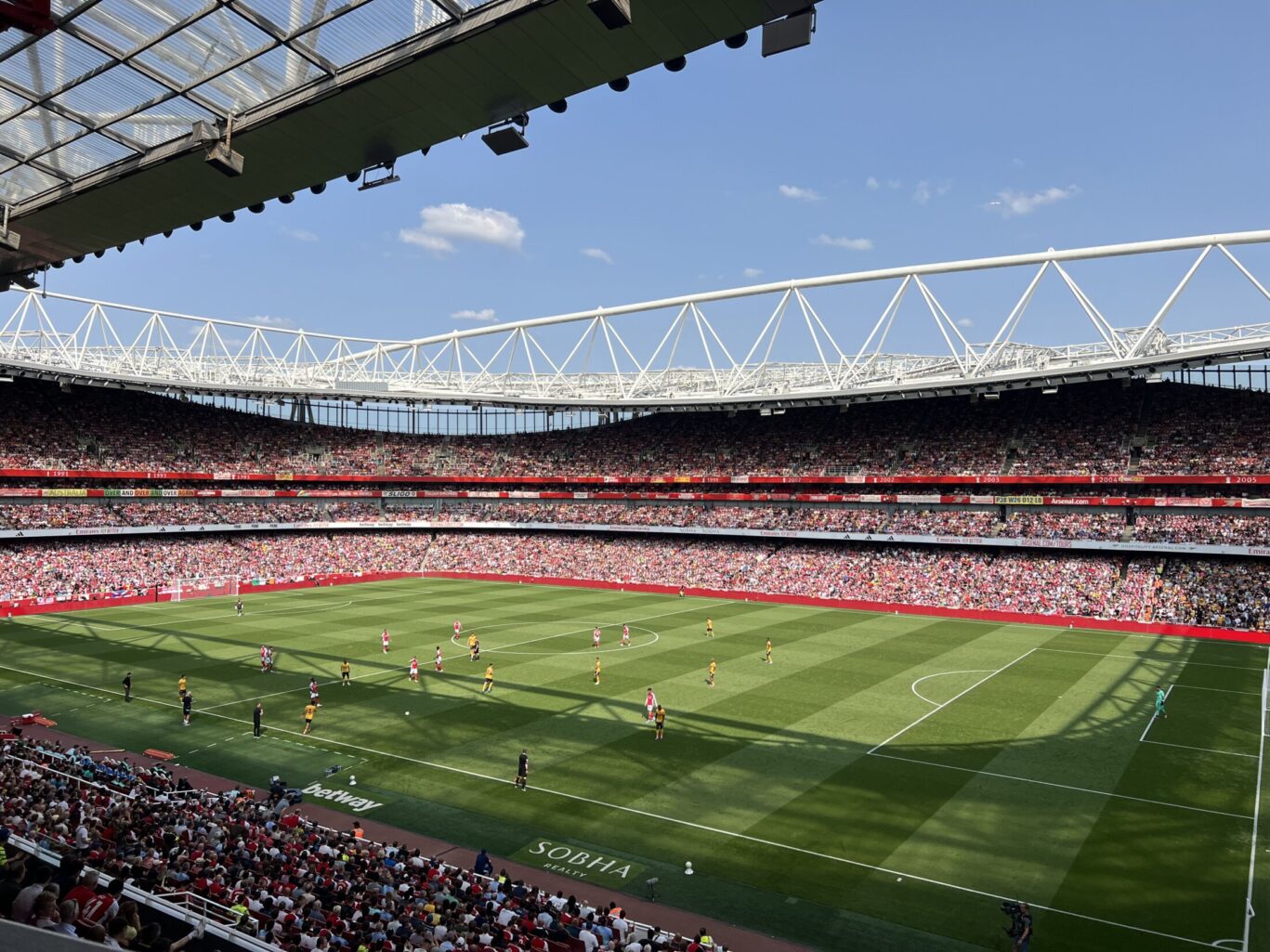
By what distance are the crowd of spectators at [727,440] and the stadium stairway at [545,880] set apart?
1938 inches

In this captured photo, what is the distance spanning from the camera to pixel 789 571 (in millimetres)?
63625

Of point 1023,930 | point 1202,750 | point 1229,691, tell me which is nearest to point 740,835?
point 1023,930

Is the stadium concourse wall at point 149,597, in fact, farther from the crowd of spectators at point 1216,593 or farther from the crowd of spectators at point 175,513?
the crowd of spectators at point 1216,593

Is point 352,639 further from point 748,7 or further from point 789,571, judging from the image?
point 748,7

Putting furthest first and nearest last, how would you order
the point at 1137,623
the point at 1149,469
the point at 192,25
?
the point at 1149,469 < the point at 1137,623 < the point at 192,25

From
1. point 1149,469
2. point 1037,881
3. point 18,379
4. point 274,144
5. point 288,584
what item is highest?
point 18,379

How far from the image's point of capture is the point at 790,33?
798 centimetres

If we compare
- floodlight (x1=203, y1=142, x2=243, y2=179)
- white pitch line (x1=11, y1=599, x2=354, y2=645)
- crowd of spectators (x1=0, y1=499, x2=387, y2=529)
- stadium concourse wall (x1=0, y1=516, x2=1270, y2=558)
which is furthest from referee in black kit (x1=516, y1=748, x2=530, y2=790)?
crowd of spectators (x1=0, y1=499, x2=387, y2=529)

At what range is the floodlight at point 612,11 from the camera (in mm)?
7375

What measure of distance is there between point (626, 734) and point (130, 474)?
54.6 m

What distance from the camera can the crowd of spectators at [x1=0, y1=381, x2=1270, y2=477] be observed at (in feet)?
184

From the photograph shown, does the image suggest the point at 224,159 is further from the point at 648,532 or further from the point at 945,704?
the point at 648,532

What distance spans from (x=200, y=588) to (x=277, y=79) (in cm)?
5802

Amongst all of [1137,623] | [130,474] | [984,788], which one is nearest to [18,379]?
[130,474]
